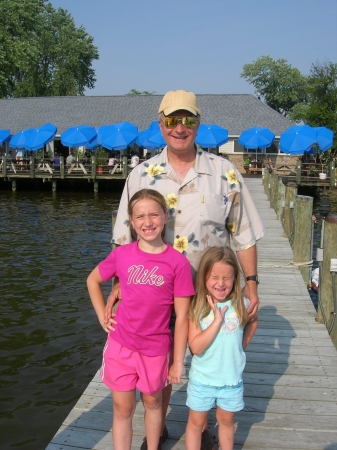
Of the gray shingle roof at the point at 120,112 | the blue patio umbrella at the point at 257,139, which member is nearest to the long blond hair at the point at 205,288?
the blue patio umbrella at the point at 257,139

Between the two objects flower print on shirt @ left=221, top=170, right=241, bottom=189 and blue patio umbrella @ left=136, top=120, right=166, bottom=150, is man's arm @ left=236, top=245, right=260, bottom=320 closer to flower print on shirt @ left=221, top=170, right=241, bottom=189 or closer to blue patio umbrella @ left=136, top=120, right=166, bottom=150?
flower print on shirt @ left=221, top=170, right=241, bottom=189

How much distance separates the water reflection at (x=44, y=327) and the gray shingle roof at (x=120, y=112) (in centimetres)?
2354

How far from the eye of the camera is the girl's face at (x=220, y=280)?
2.94 m

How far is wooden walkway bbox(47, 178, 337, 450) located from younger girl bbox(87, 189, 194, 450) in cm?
62

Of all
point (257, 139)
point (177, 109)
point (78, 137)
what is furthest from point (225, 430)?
point (257, 139)

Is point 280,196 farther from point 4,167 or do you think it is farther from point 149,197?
point 4,167

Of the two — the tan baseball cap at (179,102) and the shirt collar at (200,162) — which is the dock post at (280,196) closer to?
the shirt collar at (200,162)

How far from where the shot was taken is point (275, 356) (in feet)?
15.7

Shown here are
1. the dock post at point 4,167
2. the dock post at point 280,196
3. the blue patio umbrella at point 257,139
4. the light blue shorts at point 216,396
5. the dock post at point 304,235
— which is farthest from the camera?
the blue patio umbrella at point 257,139

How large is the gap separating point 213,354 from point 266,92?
271 ft

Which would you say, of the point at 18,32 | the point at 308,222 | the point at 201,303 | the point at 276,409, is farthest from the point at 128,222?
the point at 18,32

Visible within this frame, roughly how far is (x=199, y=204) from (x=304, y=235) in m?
5.69

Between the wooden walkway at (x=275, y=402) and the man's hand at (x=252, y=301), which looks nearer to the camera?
the man's hand at (x=252, y=301)

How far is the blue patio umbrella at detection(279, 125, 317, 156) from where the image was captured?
89.8ft
